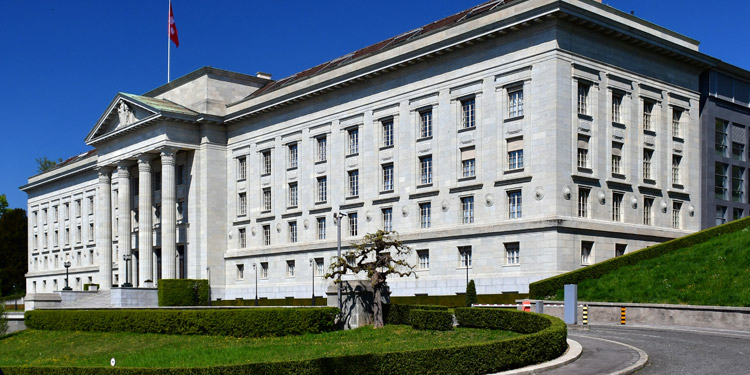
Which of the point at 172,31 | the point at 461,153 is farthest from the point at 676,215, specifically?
the point at 172,31

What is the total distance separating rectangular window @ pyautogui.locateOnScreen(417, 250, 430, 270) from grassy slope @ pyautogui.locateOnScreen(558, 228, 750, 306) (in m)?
14.5

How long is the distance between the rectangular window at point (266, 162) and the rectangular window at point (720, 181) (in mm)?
35176

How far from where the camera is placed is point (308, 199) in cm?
6731

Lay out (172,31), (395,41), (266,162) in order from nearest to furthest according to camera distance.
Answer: (395,41) → (266,162) → (172,31)

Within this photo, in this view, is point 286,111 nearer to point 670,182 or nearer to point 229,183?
point 229,183

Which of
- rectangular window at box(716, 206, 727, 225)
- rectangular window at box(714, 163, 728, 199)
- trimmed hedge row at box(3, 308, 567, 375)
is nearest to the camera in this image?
trimmed hedge row at box(3, 308, 567, 375)

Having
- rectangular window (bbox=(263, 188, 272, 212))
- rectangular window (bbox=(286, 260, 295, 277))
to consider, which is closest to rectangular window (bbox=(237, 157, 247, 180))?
rectangular window (bbox=(263, 188, 272, 212))

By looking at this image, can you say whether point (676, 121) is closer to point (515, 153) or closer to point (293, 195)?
point (515, 153)

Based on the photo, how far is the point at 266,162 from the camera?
7281 cm

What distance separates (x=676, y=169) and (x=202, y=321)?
33098mm

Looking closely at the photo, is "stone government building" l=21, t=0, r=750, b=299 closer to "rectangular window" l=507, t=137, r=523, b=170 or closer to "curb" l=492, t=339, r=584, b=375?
"rectangular window" l=507, t=137, r=523, b=170

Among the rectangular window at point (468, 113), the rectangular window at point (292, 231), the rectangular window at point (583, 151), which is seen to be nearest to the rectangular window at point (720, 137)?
the rectangular window at point (583, 151)

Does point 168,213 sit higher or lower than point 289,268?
higher

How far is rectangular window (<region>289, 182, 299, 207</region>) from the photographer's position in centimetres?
6931
